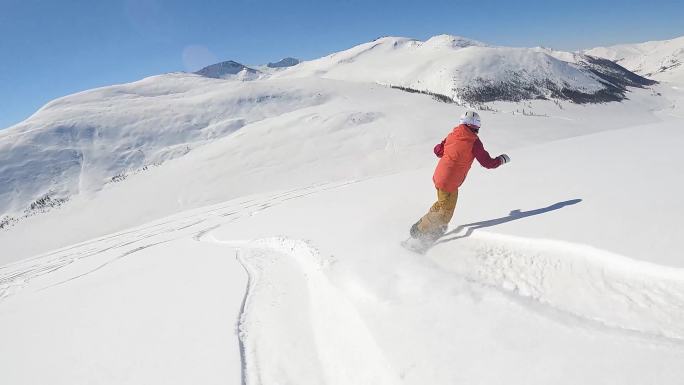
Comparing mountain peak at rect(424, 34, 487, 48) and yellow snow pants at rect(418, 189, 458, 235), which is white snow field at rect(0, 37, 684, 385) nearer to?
yellow snow pants at rect(418, 189, 458, 235)

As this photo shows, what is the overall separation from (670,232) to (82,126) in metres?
60.8

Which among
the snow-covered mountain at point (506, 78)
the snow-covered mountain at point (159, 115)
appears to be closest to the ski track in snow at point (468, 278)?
the snow-covered mountain at point (159, 115)

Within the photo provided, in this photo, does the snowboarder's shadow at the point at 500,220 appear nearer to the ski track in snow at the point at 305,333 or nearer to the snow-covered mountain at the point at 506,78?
the ski track in snow at the point at 305,333

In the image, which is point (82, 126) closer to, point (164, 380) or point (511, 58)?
point (164, 380)

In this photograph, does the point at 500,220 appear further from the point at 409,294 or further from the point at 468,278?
the point at 409,294

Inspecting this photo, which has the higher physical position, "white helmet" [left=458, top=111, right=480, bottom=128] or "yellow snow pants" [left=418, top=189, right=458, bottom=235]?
"white helmet" [left=458, top=111, right=480, bottom=128]

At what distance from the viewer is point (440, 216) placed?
18.3 feet

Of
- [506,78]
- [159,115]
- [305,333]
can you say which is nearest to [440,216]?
[305,333]

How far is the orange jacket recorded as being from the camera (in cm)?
556

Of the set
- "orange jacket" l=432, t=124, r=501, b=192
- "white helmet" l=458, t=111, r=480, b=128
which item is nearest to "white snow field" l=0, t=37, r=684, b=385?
"orange jacket" l=432, t=124, r=501, b=192

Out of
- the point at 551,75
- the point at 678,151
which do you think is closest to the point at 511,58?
the point at 551,75

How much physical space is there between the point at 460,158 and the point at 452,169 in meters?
0.20

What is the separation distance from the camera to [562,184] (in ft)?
20.5

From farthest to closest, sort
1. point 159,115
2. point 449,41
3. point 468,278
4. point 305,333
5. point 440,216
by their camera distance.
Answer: point 449,41 < point 159,115 < point 440,216 < point 468,278 < point 305,333
